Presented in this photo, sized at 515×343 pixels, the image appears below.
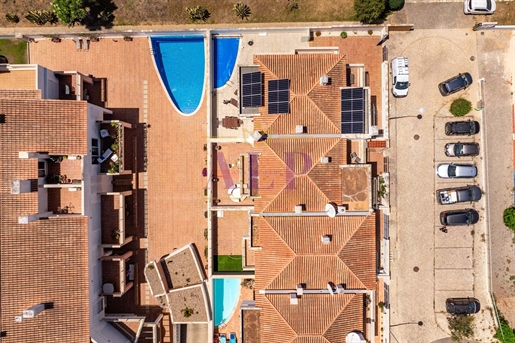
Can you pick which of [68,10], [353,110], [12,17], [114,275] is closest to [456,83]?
[353,110]

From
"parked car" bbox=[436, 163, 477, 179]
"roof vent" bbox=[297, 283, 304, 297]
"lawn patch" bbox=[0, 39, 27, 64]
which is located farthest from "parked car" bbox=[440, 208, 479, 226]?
"lawn patch" bbox=[0, 39, 27, 64]

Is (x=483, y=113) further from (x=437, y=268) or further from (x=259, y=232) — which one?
Answer: (x=259, y=232)

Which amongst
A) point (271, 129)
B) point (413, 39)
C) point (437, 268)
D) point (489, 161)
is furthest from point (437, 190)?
point (271, 129)

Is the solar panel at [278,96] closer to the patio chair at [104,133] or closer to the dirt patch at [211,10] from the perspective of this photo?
the dirt patch at [211,10]

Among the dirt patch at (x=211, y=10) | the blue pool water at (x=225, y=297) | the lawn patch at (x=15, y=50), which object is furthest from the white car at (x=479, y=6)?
the lawn patch at (x=15, y=50)

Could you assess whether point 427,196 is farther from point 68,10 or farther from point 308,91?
point 68,10

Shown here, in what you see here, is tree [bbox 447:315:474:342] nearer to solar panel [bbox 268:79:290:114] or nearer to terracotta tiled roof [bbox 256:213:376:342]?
terracotta tiled roof [bbox 256:213:376:342]

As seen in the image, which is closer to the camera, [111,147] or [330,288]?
[330,288]
